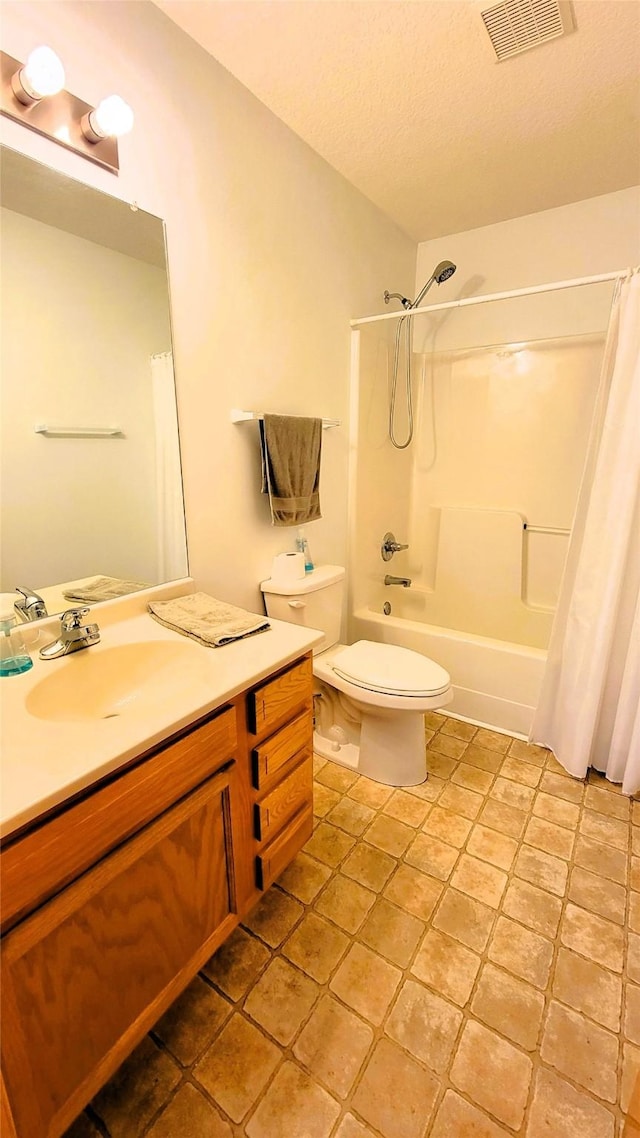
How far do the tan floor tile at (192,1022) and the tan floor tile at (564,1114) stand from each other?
2.12 ft

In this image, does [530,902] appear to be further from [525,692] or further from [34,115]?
[34,115]

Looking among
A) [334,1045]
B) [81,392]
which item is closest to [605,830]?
[334,1045]

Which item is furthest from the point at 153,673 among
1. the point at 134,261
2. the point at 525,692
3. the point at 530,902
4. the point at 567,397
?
the point at 567,397

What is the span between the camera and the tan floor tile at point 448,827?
1.52 metres

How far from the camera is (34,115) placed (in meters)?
0.97

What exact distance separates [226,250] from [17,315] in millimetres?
740

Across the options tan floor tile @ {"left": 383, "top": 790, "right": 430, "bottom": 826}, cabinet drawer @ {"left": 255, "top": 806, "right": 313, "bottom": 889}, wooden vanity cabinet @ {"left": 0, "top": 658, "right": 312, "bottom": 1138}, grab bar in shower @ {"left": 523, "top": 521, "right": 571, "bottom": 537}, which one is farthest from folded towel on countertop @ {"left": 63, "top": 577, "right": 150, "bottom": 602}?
grab bar in shower @ {"left": 523, "top": 521, "right": 571, "bottom": 537}

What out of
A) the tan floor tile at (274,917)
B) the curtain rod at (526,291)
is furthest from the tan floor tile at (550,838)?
the curtain rod at (526,291)

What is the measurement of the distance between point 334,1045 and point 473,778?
1018 mm

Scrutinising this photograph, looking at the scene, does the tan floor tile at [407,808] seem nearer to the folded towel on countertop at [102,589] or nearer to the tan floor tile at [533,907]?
the tan floor tile at [533,907]

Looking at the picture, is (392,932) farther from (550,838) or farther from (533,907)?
(550,838)

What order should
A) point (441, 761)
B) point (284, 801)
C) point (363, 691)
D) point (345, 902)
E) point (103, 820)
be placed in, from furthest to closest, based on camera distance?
point (441, 761) → point (363, 691) → point (345, 902) → point (284, 801) → point (103, 820)

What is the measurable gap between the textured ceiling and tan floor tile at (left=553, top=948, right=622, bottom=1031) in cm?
244

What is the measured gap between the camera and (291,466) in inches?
67.5
